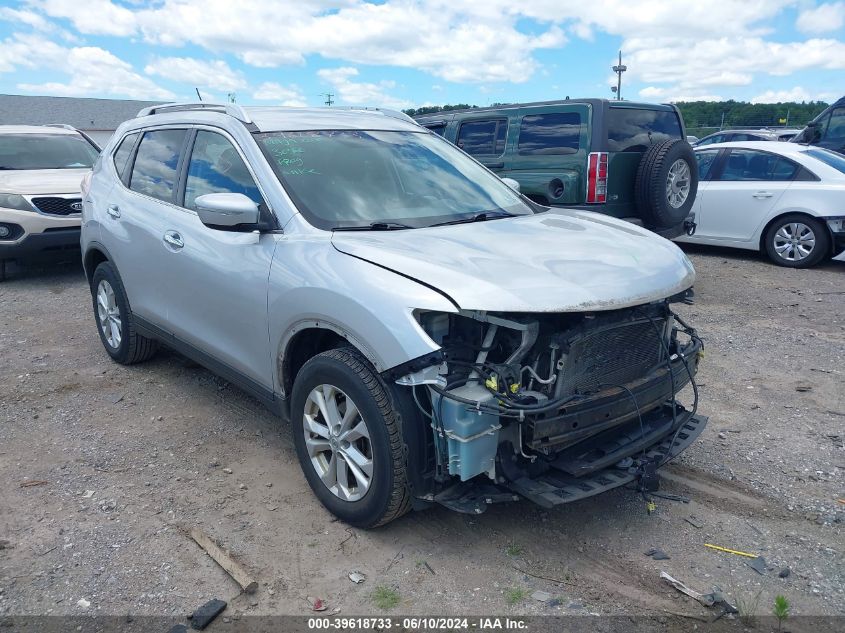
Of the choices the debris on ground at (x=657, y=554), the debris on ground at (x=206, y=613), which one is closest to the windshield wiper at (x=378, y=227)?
the debris on ground at (x=206, y=613)

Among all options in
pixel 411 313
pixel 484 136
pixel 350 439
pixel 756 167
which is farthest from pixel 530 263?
pixel 756 167

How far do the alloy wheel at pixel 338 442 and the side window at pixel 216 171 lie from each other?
3.77 ft

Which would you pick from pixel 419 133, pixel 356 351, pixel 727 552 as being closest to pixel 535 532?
pixel 727 552

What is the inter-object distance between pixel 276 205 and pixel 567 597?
7.52 feet

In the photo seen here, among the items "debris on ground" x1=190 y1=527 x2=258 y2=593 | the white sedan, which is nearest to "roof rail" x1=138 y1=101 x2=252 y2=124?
"debris on ground" x1=190 y1=527 x2=258 y2=593

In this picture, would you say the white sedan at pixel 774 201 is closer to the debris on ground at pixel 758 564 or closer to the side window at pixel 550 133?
the side window at pixel 550 133

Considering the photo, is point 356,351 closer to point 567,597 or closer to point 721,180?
point 567,597

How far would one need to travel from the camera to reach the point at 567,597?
2809 millimetres

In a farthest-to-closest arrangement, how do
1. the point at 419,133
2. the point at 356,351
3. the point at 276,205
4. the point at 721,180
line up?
the point at 721,180
the point at 419,133
the point at 276,205
the point at 356,351

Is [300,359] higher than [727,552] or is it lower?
higher

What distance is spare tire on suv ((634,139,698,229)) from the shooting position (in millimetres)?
7168

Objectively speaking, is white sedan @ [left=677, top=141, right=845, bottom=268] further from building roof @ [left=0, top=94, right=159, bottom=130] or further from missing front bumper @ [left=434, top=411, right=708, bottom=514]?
building roof @ [left=0, top=94, right=159, bottom=130]

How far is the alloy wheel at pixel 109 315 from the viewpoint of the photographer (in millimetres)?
5355

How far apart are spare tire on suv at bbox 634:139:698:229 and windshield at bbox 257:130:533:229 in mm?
3296
